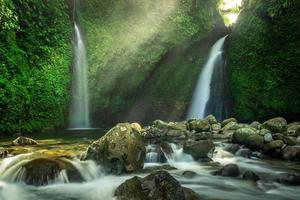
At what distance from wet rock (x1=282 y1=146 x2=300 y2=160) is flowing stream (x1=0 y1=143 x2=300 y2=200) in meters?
0.84

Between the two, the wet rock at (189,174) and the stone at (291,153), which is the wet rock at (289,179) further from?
the stone at (291,153)

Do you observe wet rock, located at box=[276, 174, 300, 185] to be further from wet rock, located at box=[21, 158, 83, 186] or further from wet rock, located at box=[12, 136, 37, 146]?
wet rock, located at box=[12, 136, 37, 146]

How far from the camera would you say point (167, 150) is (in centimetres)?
1073

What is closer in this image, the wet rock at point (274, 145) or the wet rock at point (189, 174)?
the wet rock at point (189, 174)

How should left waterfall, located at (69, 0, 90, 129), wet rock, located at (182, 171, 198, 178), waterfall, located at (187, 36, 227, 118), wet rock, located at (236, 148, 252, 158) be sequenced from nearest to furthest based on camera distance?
wet rock, located at (182, 171, 198, 178), wet rock, located at (236, 148, 252, 158), left waterfall, located at (69, 0, 90, 129), waterfall, located at (187, 36, 227, 118)

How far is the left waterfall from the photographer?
770 inches

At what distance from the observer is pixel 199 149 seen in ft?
35.3

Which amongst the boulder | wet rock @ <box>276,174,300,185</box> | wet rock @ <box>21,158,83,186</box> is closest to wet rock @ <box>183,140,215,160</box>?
wet rock @ <box>276,174,300,185</box>

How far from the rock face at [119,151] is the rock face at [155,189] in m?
2.34

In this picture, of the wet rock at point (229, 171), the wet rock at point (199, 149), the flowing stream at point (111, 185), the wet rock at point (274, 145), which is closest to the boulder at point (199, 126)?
the wet rock at point (274, 145)

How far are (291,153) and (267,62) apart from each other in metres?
9.81

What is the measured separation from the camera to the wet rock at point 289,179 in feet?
26.5

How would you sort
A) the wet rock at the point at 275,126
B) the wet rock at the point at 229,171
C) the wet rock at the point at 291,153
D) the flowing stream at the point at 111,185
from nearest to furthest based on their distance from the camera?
the flowing stream at the point at 111,185, the wet rock at the point at 229,171, the wet rock at the point at 291,153, the wet rock at the point at 275,126

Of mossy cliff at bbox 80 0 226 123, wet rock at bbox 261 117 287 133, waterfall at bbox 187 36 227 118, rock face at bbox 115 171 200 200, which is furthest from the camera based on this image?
waterfall at bbox 187 36 227 118
